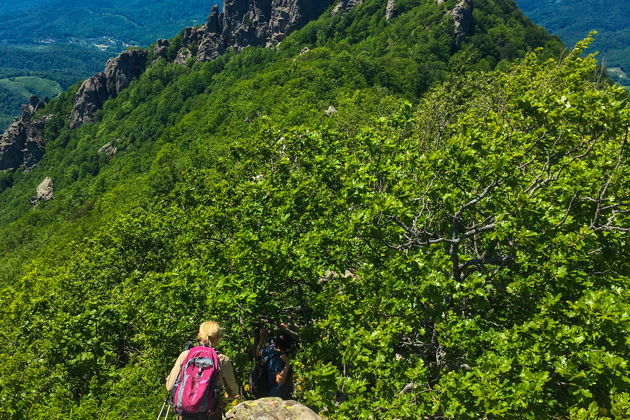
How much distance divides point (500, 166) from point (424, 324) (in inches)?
178

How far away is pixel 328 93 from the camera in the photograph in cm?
9800

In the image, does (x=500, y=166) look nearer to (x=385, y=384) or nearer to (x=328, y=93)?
(x=385, y=384)

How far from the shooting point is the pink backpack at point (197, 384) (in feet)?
27.1

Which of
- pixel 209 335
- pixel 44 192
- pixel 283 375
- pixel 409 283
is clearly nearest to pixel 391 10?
pixel 44 192

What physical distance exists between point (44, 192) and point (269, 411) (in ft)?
616

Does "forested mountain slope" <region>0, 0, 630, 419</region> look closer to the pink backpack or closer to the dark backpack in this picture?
the dark backpack

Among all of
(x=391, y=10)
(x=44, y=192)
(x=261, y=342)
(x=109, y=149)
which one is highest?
(x=391, y=10)

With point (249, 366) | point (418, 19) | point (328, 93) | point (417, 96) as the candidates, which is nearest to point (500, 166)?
point (249, 366)

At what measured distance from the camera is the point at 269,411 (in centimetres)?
1041

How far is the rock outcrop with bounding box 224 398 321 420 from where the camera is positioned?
1024cm

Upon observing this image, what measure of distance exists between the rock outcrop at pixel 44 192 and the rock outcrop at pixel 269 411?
18070 centimetres

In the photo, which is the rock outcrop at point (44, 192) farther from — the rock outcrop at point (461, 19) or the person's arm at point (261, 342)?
the person's arm at point (261, 342)

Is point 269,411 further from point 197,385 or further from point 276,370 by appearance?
point 276,370

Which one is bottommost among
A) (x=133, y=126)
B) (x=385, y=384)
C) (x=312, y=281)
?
(x=385, y=384)
